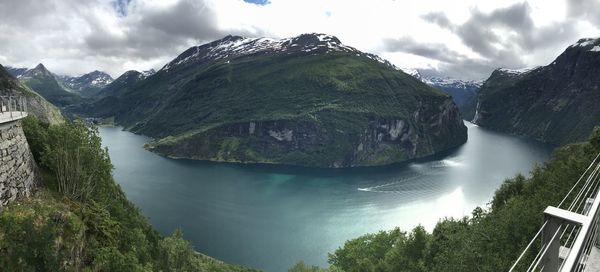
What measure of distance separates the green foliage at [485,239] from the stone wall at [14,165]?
34.2 m

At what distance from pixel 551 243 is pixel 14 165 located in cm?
2920

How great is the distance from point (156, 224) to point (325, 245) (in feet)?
172

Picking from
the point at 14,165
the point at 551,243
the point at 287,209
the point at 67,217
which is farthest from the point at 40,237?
the point at 287,209

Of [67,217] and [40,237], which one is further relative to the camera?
[67,217]

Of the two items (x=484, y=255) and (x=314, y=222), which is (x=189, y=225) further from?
(x=484, y=255)

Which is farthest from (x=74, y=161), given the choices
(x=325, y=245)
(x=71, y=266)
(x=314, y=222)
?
(x=314, y=222)

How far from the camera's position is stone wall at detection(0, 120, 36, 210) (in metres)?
23.9

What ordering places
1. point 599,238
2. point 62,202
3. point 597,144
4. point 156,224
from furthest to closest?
point 156,224, point 597,144, point 62,202, point 599,238

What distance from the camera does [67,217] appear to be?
2703cm

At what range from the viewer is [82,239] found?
27.7 m

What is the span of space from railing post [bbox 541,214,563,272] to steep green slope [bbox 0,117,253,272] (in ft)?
69.4

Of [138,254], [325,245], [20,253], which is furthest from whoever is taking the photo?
[325,245]

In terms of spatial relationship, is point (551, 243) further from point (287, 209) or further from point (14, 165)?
point (287, 209)

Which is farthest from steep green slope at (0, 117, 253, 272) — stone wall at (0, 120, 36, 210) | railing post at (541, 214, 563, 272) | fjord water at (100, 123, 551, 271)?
fjord water at (100, 123, 551, 271)
